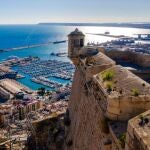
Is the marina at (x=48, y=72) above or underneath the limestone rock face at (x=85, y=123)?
underneath

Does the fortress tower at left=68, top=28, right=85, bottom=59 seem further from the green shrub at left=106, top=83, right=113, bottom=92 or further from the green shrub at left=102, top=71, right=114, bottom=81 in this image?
the green shrub at left=106, top=83, right=113, bottom=92

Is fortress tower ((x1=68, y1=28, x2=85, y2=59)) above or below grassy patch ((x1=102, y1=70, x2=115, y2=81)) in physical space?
above

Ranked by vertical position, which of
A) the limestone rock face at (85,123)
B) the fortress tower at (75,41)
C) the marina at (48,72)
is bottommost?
the marina at (48,72)

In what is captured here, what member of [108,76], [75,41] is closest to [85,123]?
[108,76]

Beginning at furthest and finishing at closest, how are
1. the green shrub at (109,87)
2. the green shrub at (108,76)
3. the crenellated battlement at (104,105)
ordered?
the green shrub at (108,76) → the green shrub at (109,87) → the crenellated battlement at (104,105)

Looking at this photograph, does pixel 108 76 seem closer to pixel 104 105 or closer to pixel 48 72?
pixel 104 105

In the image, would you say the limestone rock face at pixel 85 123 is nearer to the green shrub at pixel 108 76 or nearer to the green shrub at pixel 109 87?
the green shrub at pixel 109 87

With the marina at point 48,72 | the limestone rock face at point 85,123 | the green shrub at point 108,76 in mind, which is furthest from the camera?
the marina at point 48,72

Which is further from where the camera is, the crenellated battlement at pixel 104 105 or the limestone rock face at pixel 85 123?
the limestone rock face at pixel 85 123

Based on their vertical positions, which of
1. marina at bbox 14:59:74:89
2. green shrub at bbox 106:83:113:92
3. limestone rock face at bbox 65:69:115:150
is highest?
green shrub at bbox 106:83:113:92

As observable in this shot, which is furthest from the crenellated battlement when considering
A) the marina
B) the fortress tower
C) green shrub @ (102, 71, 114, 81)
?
the marina

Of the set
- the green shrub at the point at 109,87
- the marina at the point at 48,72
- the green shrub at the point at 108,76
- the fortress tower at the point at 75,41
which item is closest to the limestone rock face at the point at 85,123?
the green shrub at the point at 109,87

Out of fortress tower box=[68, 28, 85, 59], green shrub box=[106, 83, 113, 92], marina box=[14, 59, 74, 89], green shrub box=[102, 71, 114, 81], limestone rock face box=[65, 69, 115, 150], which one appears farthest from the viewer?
marina box=[14, 59, 74, 89]
